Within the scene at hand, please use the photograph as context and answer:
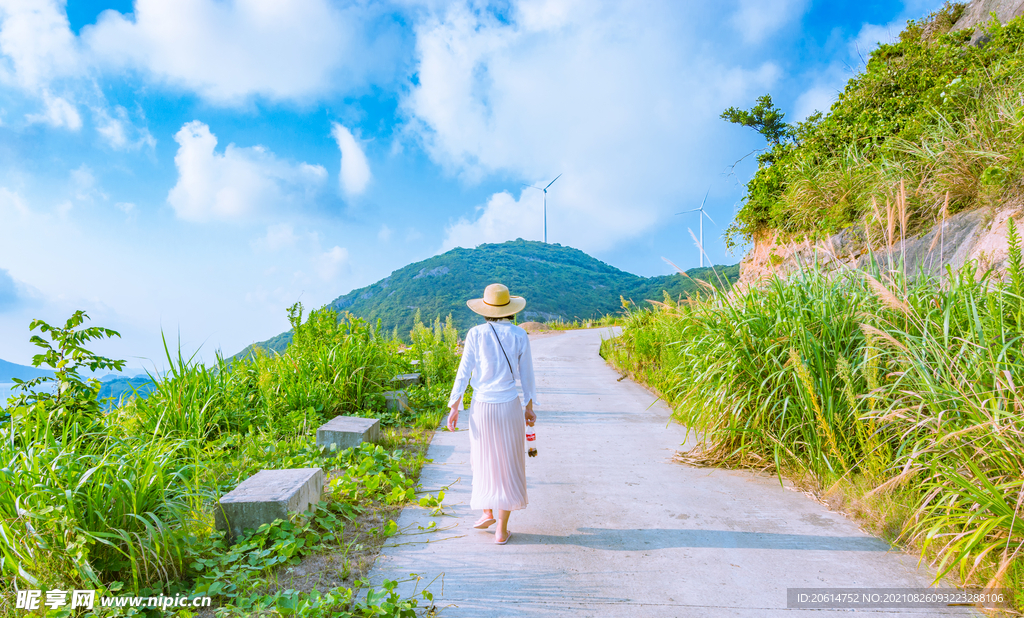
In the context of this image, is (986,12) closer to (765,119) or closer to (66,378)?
(765,119)

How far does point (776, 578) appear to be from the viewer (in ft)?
9.58

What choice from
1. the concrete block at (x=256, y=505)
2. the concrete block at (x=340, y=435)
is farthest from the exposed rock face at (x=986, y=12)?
the concrete block at (x=256, y=505)

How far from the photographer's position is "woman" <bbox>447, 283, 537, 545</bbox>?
3.46 meters

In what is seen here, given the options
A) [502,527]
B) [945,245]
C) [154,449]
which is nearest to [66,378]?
[154,449]

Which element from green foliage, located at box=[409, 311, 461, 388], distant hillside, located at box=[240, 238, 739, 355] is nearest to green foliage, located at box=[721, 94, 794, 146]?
green foliage, located at box=[409, 311, 461, 388]

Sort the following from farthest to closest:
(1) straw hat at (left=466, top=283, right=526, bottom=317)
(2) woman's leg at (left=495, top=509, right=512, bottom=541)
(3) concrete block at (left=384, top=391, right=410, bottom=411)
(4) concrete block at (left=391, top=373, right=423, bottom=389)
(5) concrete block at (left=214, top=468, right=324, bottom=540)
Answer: (4) concrete block at (left=391, top=373, right=423, bottom=389) → (3) concrete block at (left=384, top=391, right=410, bottom=411) → (1) straw hat at (left=466, top=283, right=526, bottom=317) → (2) woman's leg at (left=495, top=509, right=512, bottom=541) → (5) concrete block at (left=214, top=468, right=324, bottom=540)

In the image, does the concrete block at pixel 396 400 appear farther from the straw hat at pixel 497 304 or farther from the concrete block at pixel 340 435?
the straw hat at pixel 497 304

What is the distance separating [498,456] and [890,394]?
272 cm

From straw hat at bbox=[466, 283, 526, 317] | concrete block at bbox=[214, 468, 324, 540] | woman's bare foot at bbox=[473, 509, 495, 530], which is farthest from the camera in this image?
straw hat at bbox=[466, 283, 526, 317]

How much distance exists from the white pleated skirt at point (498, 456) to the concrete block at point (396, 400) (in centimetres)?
351

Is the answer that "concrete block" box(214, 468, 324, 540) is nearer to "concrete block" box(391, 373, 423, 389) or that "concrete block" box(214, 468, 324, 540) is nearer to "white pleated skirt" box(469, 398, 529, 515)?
"white pleated skirt" box(469, 398, 529, 515)

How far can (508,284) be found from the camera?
57156 mm

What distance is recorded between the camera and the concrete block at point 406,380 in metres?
7.84

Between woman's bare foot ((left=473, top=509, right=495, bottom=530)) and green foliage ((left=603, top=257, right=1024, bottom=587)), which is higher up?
green foliage ((left=603, top=257, right=1024, bottom=587))
